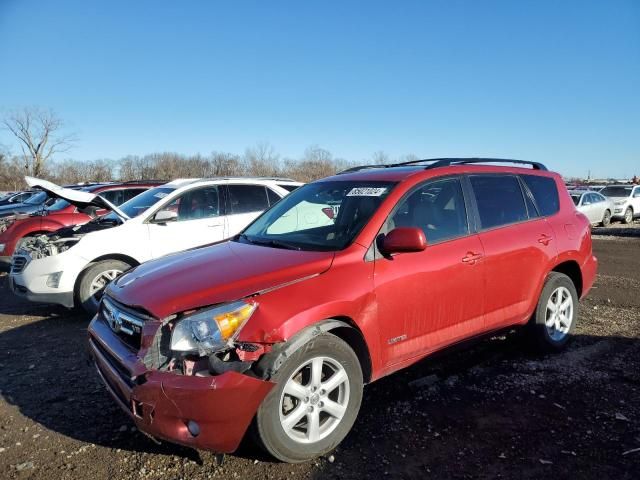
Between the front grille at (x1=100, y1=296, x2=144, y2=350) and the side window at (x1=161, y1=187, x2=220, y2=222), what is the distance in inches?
146

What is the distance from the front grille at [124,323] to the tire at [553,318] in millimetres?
3459

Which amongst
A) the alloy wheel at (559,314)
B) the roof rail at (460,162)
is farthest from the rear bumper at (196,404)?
the alloy wheel at (559,314)

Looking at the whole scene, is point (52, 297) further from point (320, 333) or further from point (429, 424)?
point (429, 424)

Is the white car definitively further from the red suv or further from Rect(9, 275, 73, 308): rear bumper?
the red suv

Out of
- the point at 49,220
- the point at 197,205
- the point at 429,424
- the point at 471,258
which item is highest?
the point at 197,205

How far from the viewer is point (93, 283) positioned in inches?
236

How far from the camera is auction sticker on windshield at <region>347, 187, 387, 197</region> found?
366cm

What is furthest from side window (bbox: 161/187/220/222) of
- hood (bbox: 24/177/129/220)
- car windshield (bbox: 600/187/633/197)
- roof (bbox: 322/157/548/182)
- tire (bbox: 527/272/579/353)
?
car windshield (bbox: 600/187/633/197)

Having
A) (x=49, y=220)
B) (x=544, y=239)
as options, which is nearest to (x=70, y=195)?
(x=49, y=220)

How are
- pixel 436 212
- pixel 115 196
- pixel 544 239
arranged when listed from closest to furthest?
pixel 436 212 < pixel 544 239 < pixel 115 196

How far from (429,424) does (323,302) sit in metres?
1.29

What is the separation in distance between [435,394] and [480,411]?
385 mm

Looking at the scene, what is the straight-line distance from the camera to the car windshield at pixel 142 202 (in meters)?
6.86

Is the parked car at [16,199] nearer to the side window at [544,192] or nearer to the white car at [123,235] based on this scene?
the white car at [123,235]
